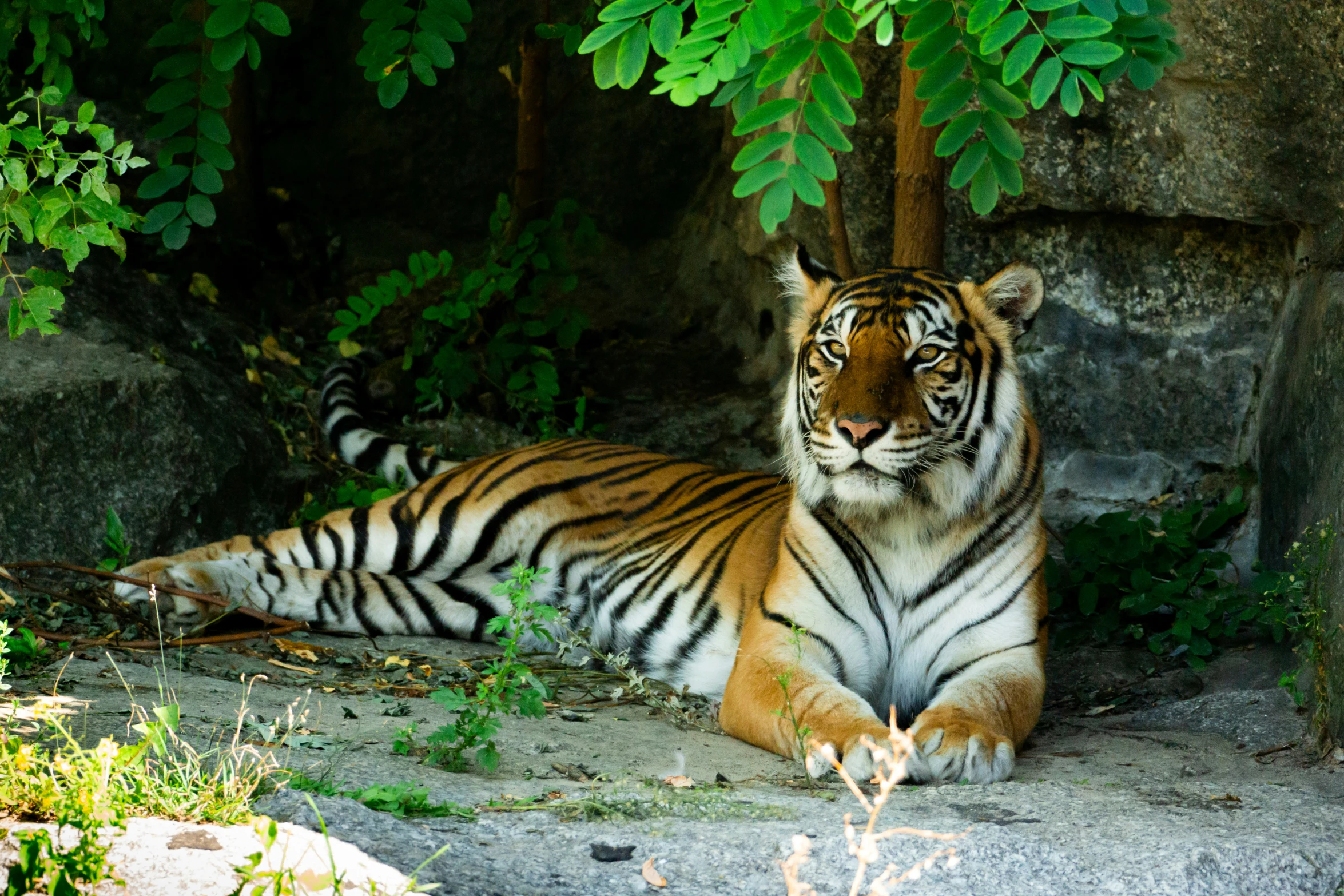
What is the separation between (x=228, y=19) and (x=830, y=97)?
178cm

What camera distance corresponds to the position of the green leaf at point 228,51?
367 centimetres

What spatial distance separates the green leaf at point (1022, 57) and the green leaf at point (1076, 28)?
0.03m

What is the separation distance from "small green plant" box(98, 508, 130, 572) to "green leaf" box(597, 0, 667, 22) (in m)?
2.65

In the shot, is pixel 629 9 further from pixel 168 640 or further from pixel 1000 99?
pixel 168 640

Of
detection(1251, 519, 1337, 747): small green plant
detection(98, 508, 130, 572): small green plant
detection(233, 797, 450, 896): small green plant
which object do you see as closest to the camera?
detection(233, 797, 450, 896): small green plant

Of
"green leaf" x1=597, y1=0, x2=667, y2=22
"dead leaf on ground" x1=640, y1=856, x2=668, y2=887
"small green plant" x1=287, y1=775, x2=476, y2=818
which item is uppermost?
"green leaf" x1=597, y1=0, x2=667, y2=22

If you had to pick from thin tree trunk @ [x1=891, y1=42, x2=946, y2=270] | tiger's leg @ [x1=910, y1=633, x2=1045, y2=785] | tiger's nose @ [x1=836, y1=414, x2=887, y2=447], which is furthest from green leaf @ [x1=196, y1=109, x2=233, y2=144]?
tiger's leg @ [x1=910, y1=633, x2=1045, y2=785]

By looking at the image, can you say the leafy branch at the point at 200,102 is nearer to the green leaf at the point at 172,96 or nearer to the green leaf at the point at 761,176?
the green leaf at the point at 172,96

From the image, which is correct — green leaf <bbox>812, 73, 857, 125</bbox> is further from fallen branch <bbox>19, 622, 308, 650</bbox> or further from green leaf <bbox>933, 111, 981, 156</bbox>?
fallen branch <bbox>19, 622, 308, 650</bbox>

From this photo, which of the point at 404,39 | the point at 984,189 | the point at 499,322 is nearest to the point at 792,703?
the point at 984,189

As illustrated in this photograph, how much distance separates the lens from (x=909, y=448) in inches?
130

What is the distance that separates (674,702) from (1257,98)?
2.79 m

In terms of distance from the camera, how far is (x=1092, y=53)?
2.83 metres

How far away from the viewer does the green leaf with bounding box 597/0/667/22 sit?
2.85 meters
